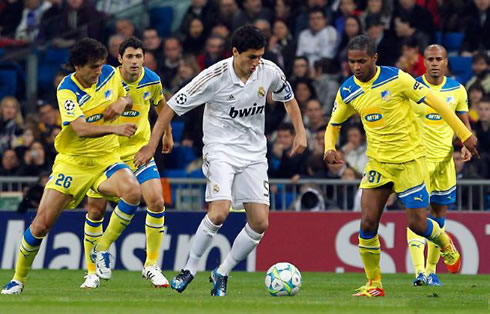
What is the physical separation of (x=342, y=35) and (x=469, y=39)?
2.09 metres

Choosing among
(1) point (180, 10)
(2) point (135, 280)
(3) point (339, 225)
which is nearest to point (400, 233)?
(3) point (339, 225)

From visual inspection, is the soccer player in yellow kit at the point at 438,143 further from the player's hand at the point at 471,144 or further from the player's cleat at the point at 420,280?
the player's hand at the point at 471,144

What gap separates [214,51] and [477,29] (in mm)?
4371

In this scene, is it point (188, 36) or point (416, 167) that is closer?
point (416, 167)

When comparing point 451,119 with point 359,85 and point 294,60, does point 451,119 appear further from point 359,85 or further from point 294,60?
point 294,60

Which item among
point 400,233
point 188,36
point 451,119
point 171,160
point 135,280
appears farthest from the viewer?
point 188,36

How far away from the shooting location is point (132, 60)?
45.5ft

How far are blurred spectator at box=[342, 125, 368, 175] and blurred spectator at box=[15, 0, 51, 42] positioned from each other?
22.3ft

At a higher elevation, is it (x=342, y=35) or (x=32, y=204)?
(x=342, y=35)

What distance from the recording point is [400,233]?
56.6ft

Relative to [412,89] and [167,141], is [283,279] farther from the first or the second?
[167,141]

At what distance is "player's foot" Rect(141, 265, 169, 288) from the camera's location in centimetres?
1334

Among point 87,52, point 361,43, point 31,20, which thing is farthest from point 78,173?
point 31,20

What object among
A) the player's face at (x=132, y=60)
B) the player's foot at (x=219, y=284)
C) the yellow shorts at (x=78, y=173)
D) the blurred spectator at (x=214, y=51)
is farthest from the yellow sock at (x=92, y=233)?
the blurred spectator at (x=214, y=51)
